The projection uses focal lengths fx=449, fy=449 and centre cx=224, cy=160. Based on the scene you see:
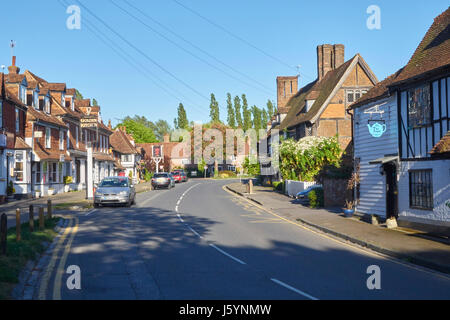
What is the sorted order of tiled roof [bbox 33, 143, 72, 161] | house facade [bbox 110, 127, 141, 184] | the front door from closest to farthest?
the front door, tiled roof [bbox 33, 143, 72, 161], house facade [bbox 110, 127, 141, 184]

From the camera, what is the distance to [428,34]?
18188mm

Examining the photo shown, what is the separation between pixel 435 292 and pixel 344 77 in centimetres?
2995

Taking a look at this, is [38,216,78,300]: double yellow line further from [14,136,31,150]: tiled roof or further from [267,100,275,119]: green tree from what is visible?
[267,100,275,119]: green tree

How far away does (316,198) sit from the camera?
2409cm

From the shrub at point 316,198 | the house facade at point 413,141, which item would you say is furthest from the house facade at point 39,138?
the house facade at point 413,141

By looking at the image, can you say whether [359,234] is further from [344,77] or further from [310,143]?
[344,77]

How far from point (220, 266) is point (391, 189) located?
10284 mm

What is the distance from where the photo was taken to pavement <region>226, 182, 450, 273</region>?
1089 centimetres

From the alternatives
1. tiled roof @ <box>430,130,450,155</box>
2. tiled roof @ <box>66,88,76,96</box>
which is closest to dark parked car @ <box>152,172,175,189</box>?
tiled roof @ <box>66,88,76,96</box>

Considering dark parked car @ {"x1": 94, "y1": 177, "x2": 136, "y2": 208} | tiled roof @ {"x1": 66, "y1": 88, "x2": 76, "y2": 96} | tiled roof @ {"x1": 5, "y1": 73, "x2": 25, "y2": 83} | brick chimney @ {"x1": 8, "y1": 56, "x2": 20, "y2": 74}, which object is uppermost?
brick chimney @ {"x1": 8, "y1": 56, "x2": 20, "y2": 74}

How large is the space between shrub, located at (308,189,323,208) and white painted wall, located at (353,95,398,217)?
410 centimetres

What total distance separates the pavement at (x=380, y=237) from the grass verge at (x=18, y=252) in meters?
8.81

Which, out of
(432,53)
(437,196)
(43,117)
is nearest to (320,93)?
(43,117)
